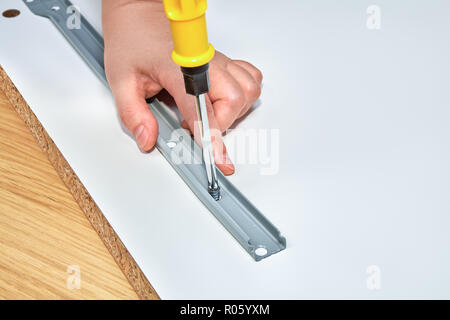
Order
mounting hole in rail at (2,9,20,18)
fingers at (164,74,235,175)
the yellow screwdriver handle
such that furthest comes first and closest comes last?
1. mounting hole in rail at (2,9,20,18)
2. fingers at (164,74,235,175)
3. the yellow screwdriver handle

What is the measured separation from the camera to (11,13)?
0.68m

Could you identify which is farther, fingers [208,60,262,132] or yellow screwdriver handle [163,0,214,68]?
fingers [208,60,262,132]

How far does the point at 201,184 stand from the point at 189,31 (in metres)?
0.16

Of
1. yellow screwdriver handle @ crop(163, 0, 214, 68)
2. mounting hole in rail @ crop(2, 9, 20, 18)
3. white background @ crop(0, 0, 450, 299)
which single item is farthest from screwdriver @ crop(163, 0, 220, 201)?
mounting hole in rail @ crop(2, 9, 20, 18)

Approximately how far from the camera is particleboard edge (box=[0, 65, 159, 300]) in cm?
39

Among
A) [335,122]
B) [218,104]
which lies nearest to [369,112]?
[335,122]

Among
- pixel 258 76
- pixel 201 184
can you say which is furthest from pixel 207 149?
pixel 258 76

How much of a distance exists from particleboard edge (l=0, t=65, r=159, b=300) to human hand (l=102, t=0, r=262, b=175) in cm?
7

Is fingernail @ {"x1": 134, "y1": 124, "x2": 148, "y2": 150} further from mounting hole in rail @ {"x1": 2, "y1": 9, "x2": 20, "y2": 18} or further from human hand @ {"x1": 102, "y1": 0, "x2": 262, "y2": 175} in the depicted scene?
mounting hole in rail @ {"x1": 2, "y1": 9, "x2": 20, "y2": 18}

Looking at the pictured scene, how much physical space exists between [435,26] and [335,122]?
0.20m

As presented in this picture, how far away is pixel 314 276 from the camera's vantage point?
386 millimetres
